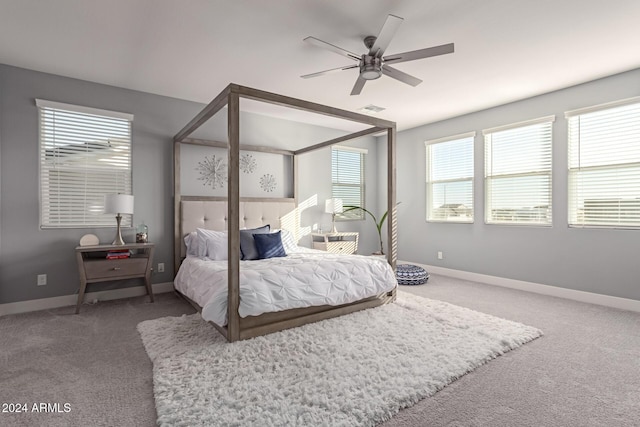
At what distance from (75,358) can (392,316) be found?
2683 millimetres

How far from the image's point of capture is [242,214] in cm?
489

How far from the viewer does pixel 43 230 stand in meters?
3.73

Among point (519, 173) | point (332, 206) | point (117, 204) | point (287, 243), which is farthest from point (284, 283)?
point (519, 173)

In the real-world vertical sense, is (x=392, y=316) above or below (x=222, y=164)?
below

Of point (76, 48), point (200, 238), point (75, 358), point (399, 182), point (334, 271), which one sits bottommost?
point (75, 358)

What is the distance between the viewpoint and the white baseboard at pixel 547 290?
3.76 metres

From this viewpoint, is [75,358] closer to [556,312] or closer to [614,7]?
[556,312]

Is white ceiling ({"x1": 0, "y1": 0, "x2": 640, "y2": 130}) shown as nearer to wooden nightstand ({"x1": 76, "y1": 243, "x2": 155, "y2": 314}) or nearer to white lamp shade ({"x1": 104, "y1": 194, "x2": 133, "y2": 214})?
white lamp shade ({"x1": 104, "y1": 194, "x2": 133, "y2": 214})

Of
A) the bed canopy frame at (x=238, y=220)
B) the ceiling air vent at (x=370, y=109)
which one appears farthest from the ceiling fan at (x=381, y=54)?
the ceiling air vent at (x=370, y=109)

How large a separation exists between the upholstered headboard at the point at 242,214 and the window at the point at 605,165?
3.84 meters

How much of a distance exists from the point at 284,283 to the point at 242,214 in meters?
2.19

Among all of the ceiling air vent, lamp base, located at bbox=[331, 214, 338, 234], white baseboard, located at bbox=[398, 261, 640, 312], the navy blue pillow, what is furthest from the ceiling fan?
white baseboard, located at bbox=[398, 261, 640, 312]

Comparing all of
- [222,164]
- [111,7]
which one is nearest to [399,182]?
[222,164]

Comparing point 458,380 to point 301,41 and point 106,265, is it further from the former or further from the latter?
point 106,265
